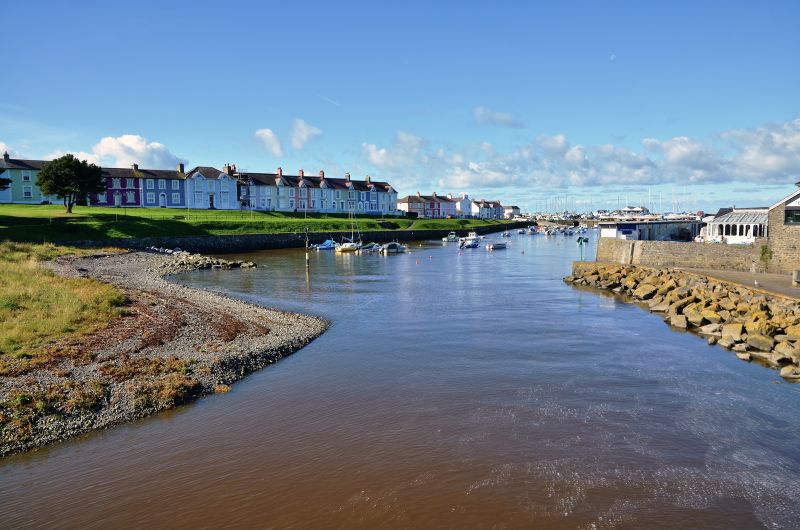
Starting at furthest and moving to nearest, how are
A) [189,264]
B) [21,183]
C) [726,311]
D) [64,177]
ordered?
[21,183] < [64,177] < [189,264] < [726,311]

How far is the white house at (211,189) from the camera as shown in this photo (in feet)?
347

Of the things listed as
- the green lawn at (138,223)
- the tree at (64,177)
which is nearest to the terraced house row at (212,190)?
the green lawn at (138,223)

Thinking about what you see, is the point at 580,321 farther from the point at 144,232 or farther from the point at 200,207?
the point at 200,207

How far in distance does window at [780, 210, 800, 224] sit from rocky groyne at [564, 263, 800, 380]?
21.3 ft

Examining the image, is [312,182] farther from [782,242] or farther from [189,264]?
[782,242]

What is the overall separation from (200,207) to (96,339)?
9161 cm

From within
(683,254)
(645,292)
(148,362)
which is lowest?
(148,362)

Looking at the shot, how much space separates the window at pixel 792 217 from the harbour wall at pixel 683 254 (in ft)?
13.2

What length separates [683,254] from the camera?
153ft

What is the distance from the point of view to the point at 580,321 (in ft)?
102

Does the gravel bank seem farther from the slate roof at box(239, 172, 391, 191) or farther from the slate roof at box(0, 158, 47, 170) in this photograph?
the slate roof at box(239, 172, 391, 191)

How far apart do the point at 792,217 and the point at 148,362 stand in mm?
39421

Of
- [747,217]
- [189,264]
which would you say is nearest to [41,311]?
[189,264]

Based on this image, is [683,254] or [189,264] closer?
[683,254]
